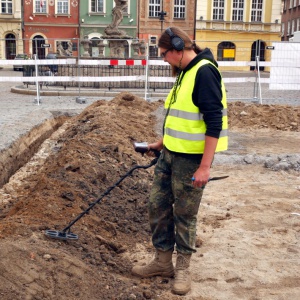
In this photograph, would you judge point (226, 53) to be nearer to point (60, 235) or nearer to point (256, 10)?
point (256, 10)

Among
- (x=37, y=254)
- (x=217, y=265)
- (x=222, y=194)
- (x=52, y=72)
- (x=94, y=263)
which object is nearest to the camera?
(x=37, y=254)

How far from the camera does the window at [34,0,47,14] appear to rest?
4744 cm

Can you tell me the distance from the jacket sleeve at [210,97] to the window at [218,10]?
155 feet

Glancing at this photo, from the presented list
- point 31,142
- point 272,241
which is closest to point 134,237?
point 272,241

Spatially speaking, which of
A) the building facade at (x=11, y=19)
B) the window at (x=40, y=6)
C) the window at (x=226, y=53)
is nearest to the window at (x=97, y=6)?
the window at (x=40, y=6)

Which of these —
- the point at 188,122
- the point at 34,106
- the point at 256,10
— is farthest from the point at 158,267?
the point at 256,10

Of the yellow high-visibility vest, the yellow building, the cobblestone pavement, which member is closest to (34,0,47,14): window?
the yellow building

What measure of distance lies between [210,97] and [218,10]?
156 feet

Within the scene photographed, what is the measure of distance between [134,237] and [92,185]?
4.10 ft

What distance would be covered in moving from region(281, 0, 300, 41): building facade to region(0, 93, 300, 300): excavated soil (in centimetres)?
5813

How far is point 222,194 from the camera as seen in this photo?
263 inches

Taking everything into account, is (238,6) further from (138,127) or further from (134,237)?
(134,237)

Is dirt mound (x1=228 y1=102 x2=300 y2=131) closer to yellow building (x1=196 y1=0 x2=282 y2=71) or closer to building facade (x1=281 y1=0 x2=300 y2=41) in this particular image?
yellow building (x1=196 y1=0 x2=282 y2=71)

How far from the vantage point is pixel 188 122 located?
146 inches
